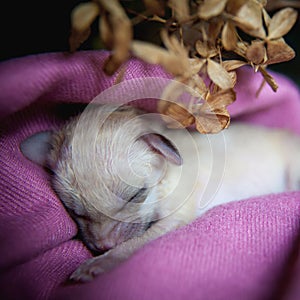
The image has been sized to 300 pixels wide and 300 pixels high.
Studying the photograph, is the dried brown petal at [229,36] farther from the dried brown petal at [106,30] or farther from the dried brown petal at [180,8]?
the dried brown petal at [106,30]

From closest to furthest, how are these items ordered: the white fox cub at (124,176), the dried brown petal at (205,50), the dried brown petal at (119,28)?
the dried brown petal at (119,28)
the dried brown petal at (205,50)
the white fox cub at (124,176)

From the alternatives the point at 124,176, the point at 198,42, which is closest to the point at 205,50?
the point at 198,42

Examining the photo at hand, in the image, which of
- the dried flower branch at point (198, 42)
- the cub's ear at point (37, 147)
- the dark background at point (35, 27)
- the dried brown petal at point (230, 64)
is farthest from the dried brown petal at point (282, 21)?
the cub's ear at point (37, 147)

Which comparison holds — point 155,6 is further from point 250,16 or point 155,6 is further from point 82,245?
point 82,245

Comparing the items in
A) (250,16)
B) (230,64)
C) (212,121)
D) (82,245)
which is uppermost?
(250,16)

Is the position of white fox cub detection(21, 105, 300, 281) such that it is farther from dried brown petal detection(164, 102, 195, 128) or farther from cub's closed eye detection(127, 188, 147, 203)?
dried brown petal detection(164, 102, 195, 128)

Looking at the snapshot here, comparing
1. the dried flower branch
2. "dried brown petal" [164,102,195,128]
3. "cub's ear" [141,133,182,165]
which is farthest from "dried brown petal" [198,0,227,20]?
"cub's ear" [141,133,182,165]
